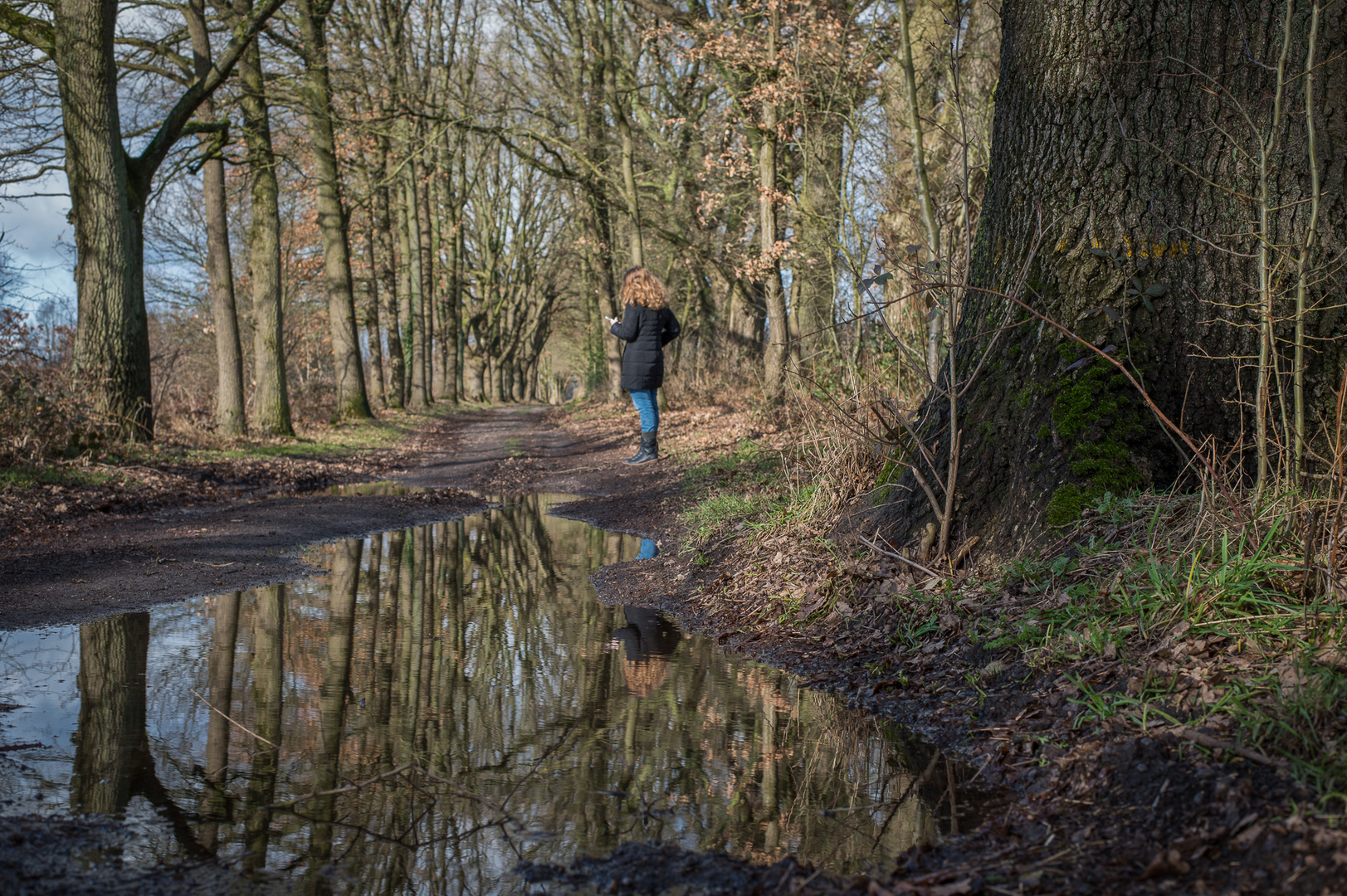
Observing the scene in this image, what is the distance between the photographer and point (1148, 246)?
4238 millimetres

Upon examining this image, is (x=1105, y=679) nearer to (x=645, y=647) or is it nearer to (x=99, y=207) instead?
(x=645, y=647)

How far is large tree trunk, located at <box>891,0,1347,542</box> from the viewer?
4047 mm

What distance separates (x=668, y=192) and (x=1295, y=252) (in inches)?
716

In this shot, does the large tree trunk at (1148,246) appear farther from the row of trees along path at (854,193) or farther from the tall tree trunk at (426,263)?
the tall tree trunk at (426,263)

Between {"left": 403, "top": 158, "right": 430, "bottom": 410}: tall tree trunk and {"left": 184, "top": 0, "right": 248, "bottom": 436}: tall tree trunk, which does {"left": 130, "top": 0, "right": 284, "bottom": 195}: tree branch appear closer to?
{"left": 184, "top": 0, "right": 248, "bottom": 436}: tall tree trunk

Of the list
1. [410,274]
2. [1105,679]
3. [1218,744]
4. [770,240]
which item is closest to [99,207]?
[770,240]

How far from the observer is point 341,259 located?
19.9 metres

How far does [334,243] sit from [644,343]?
11.5 m

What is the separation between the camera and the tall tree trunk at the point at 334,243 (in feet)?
57.2

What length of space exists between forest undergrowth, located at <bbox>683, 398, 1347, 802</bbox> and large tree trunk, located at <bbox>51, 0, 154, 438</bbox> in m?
9.31

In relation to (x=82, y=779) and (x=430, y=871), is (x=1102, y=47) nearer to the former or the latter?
(x=430, y=871)

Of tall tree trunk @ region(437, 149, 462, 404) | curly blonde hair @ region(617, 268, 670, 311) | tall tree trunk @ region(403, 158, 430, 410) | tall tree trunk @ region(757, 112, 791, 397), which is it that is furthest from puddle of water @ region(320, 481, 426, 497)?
tall tree trunk @ region(437, 149, 462, 404)

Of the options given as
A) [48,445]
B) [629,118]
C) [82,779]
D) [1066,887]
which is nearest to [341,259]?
[629,118]

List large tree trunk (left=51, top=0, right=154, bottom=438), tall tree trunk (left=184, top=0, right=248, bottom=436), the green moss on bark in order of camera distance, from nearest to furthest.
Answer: the green moss on bark
large tree trunk (left=51, top=0, right=154, bottom=438)
tall tree trunk (left=184, top=0, right=248, bottom=436)
